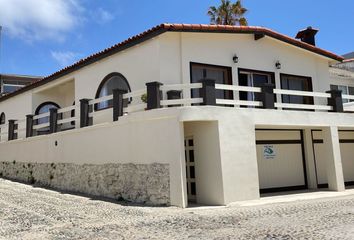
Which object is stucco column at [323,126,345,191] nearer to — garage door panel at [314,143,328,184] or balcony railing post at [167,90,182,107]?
garage door panel at [314,143,328,184]

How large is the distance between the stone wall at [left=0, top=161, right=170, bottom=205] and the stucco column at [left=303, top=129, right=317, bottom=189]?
6834 mm

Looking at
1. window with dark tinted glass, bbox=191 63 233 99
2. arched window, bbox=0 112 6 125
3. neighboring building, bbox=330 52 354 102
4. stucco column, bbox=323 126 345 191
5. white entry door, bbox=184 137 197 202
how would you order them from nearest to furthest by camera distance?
white entry door, bbox=184 137 197 202, stucco column, bbox=323 126 345 191, window with dark tinted glass, bbox=191 63 233 99, neighboring building, bbox=330 52 354 102, arched window, bbox=0 112 6 125

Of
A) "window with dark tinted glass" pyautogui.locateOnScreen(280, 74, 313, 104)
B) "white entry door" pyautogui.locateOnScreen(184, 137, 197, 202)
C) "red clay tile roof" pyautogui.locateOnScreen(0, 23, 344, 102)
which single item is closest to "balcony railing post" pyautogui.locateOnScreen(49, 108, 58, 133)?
"red clay tile roof" pyautogui.locateOnScreen(0, 23, 344, 102)

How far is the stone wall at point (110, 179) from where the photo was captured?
11.0 m

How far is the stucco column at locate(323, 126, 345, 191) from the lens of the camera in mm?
13734

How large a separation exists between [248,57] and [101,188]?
753 centimetres

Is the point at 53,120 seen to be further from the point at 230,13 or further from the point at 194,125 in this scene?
the point at 230,13

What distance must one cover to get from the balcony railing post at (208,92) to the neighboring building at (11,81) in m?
24.0

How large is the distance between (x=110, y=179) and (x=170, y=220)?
4.25 m

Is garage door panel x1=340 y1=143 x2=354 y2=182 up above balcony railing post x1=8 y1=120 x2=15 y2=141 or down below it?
below

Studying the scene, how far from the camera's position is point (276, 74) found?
634 inches

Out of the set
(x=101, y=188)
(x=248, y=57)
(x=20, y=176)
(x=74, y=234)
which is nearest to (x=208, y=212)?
(x=74, y=234)

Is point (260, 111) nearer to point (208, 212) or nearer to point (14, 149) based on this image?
point (208, 212)

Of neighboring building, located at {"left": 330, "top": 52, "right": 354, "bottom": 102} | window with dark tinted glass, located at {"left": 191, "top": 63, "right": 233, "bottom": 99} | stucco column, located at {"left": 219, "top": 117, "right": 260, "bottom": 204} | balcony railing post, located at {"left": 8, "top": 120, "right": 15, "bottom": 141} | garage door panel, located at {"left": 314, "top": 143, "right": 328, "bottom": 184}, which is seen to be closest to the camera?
stucco column, located at {"left": 219, "top": 117, "right": 260, "bottom": 204}
